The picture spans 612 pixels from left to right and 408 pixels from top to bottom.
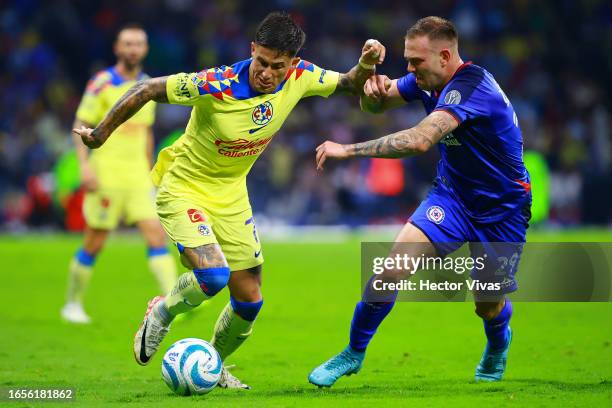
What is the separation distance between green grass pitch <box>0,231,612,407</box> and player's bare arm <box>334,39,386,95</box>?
217 cm

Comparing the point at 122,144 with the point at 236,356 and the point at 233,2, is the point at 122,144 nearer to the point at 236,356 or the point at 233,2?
the point at 236,356

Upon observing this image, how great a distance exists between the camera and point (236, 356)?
9.21 m

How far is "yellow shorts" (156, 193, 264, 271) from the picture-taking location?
7.30 m

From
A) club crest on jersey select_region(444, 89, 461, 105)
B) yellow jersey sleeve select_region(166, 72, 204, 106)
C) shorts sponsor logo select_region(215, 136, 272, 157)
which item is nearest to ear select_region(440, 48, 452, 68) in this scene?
club crest on jersey select_region(444, 89, 461, 105)

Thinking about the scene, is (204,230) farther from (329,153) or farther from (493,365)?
(493,365)

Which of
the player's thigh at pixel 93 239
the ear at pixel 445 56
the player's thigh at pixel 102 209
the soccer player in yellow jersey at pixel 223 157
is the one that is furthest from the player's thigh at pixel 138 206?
the ear at pixel 445 56

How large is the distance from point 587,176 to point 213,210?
1753 centimetres

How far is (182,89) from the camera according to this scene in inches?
280

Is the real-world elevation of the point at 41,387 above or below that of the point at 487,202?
below

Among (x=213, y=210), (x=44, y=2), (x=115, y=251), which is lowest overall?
(x=115, y=251)

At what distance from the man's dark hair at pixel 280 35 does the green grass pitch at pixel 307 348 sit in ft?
7.70

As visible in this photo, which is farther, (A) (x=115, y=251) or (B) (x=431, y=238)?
(A) (x=115, y=251)

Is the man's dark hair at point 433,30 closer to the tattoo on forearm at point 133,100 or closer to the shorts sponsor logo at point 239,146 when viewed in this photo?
the shorts sponsor logo at point 239,146

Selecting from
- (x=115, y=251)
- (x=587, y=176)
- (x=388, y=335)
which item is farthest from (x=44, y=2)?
(x=388, y=335)
